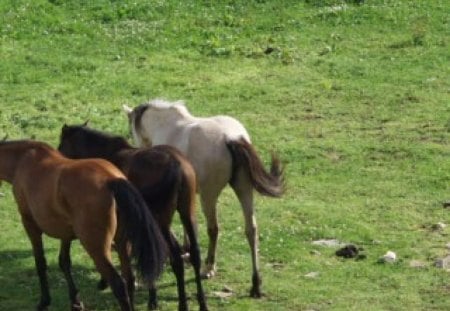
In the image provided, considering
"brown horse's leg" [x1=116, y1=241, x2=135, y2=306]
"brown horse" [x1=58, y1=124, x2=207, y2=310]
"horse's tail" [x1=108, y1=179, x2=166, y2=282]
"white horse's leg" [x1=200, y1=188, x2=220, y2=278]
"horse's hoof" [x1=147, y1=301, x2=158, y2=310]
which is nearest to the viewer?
"horse's tail" [x1=108, y1=179, x2=166, y2=282]

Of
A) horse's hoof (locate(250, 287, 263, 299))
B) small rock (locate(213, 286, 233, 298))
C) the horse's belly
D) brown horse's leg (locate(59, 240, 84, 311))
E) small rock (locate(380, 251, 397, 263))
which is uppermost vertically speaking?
the horse's belly

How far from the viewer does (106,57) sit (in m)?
19.7

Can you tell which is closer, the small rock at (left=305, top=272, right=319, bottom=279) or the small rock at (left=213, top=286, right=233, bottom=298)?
the small rock at (left=213, top=286, right=233, bottom=298)

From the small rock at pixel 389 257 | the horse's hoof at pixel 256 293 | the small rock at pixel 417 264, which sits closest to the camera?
the horse's hoof at pixel 256 293

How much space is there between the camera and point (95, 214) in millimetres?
9414

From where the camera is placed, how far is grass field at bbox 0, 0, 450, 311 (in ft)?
37.3

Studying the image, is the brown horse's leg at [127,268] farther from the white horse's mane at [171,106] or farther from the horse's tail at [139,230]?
the white horse's mane at [171,106]

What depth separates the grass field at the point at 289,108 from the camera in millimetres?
11383

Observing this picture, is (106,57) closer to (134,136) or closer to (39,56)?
(39,56)

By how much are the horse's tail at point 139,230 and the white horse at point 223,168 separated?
179 centimetres

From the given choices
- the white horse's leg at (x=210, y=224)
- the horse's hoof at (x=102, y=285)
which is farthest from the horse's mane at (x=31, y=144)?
the white horse's leg at (x=210, y=224)

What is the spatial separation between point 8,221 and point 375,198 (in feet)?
13.9

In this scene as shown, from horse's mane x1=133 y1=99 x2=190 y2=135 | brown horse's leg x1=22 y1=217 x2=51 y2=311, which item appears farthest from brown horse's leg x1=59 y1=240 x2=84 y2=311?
horse's mane x1=133 y1=99 x2=190 y2=135

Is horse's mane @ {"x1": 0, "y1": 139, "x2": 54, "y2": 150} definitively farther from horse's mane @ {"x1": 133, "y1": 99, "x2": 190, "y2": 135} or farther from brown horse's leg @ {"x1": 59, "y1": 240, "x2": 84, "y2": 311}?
horse's mane @ {"x1": 133, "y1": 99, "x2": 190, "y2": 135}
